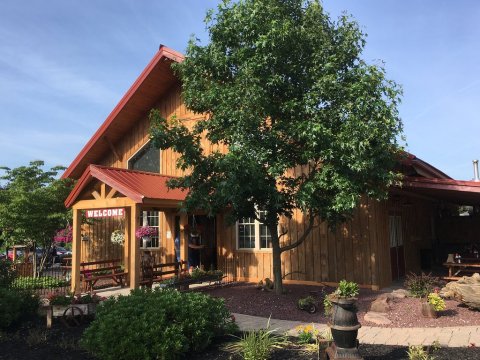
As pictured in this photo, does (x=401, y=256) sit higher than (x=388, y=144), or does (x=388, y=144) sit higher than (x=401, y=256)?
(x=388, y=144)

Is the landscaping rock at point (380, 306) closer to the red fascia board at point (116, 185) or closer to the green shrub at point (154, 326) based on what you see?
the green shrub at point (154, 326)

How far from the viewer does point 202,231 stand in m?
15.3

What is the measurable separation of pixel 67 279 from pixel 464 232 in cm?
1558

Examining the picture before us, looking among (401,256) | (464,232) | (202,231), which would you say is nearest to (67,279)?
(202,231)

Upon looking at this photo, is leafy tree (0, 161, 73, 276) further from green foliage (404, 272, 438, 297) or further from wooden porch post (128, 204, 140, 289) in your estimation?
green foliage (404, 272, 438, 297)

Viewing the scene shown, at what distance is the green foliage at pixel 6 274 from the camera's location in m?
9.13

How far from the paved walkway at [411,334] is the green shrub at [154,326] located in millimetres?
1772

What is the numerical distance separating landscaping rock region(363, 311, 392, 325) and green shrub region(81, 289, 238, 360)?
3.07 m

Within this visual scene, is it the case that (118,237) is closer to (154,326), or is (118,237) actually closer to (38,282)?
(38,282)

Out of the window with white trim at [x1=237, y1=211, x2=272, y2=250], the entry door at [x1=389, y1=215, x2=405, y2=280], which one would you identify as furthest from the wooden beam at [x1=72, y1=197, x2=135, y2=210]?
the entry door at [x1=389, y1=215, x2=405, y2=280]

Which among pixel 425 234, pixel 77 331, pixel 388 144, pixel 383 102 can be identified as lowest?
pixel 77 331

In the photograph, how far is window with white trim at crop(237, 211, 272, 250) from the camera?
1358 centimetres

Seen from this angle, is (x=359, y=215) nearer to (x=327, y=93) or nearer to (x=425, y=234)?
(x=327, y=93)

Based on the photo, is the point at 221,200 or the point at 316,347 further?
the point at 221,200
